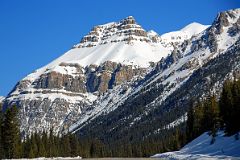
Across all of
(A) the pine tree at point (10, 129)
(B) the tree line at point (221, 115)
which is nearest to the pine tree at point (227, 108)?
(B) the tree line at point (221, 115)

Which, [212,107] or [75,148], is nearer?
[212,107]

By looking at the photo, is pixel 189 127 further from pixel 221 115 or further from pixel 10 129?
pixel 10 129

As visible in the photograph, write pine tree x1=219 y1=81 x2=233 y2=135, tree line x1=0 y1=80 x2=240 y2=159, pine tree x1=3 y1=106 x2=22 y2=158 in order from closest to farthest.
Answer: pine tree x1=219 y1=81 x2=233 y2=135 → tree line x1=0 y1=80 x2=240 y2=159 → pine tree x1=3 y1=106 x2=22 y2=158

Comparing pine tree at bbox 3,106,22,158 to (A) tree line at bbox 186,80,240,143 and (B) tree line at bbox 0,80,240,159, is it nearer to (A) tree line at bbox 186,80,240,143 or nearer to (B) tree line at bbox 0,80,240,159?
(B) tree line at bbox 0,80,240,159

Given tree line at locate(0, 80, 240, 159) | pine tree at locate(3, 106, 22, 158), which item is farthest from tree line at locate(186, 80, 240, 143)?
pine tree at locate(3, 106, 22, 158)

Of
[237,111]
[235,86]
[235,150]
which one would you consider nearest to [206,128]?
[235,86]

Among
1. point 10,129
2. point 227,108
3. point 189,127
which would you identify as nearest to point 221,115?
point 227,108

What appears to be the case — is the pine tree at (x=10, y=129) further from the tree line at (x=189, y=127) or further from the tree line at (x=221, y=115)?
the tree line at (x=221, y=115)

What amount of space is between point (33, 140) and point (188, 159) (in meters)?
93.9

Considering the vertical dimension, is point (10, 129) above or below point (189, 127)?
below

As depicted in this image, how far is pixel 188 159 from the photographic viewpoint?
227ft

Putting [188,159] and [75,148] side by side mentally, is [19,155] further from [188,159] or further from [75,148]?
[188,159]

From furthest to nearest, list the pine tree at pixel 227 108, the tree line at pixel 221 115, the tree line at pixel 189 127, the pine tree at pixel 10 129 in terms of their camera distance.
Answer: the pine tree at pixel 10 129, the tree line at pixel 189 127, the pine tree at pixel 227 108, the tree line at pixel 221 115

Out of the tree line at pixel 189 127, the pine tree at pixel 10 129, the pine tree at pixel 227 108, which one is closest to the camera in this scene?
the pine tree at pixel 227 108
